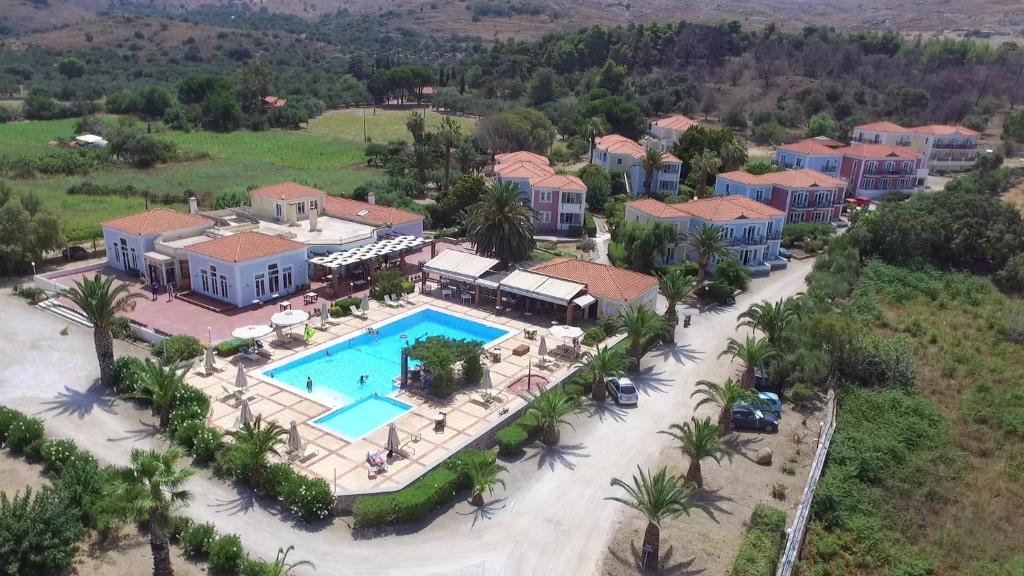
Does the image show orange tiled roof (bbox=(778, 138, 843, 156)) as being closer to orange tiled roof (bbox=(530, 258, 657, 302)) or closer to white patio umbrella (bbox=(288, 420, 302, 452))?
orange tiled roof (bbox=(530, 258, 657, 302))

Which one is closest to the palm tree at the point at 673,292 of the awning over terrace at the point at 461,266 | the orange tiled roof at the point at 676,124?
the awning over terrace at the point at 461,266

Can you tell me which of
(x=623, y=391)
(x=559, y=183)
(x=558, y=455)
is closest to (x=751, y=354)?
(x=623, y=391)

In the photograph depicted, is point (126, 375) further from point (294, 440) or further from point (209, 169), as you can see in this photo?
point (209, 169)

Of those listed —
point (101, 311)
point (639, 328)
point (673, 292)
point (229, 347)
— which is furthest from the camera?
point (673, 292)

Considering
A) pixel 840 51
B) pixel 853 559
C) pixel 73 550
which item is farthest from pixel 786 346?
pixel 840 51

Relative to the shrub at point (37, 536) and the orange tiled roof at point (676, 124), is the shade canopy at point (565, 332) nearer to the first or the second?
the shrub at point (37, 536)

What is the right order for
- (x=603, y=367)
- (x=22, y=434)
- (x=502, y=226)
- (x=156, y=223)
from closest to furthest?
(x=22, y=434)
(x=603, y=367)
(x=502, y=226)
(x=156, y=223)
